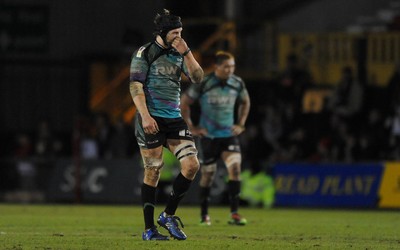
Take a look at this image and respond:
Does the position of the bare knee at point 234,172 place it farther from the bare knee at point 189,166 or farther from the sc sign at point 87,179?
the sc sign at point 87,179

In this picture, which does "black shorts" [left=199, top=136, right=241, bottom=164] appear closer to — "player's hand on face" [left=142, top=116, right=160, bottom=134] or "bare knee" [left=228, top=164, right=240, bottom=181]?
"bare knee" [left=228, top=164, right=240, bottom=181]

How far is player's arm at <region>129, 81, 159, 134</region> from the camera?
510 inches

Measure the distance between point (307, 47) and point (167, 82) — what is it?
54.1ft

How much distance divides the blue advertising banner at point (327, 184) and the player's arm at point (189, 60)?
11838mm

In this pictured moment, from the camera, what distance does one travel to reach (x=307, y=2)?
33062 mm

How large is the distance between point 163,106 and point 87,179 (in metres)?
14.6

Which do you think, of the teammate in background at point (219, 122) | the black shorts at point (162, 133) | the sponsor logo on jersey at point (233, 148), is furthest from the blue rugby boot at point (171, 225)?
the sponsor logo on jersey at point (233, 148)

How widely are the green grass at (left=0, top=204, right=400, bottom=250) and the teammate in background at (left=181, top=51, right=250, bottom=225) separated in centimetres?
78

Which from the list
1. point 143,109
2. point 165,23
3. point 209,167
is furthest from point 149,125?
point 209,167

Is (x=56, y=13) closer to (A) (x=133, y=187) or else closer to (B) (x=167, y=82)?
(A) (x=133, y=187)

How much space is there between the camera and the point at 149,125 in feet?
42.4

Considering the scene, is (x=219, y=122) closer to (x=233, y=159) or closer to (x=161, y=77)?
(x=233, y=159)

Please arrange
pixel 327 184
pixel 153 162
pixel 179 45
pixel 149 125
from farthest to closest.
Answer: pixel 327 184 < pixel 153 162 < pixel 179 45 < pixel 149 125

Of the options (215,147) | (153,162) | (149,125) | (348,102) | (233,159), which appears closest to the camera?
(149,125)
